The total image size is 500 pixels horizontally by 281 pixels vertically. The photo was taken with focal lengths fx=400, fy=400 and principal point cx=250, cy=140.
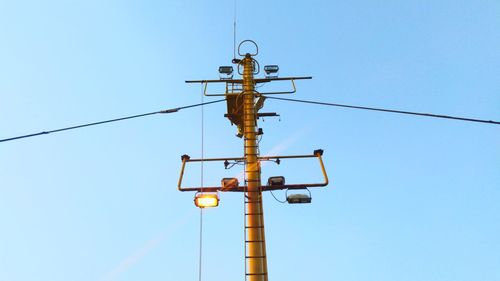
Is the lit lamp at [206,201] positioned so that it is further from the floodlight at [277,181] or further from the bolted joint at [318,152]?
the bolted joint at [318,152]

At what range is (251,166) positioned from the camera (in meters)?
8.35

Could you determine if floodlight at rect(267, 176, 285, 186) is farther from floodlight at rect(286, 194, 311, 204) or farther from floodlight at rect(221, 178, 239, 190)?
floodlight at rect(221, 178, 239, 190)

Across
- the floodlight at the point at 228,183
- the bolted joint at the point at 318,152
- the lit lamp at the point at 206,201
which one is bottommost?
the lit lamp at the point at 206,201

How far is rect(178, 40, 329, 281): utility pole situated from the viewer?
7.15m

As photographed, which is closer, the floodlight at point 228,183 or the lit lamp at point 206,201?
the lit lamp at point 206,201

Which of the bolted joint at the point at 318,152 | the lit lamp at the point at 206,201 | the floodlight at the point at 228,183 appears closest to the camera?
the lit lamp at the point at 206,201

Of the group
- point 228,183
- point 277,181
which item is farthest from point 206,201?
point 277,181

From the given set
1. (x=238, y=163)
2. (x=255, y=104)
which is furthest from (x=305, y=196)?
(x=255, y=104)

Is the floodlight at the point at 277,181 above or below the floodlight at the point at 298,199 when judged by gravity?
above

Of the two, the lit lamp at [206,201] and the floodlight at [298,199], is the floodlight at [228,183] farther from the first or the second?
the floodlight at [298,199]

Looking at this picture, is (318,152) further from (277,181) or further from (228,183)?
(228,183)

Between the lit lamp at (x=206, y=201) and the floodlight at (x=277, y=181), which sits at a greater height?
the floodlight at (x=277, y=181)

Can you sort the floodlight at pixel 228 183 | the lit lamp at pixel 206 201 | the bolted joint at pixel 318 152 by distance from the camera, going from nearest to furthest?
the lit lamp at pixel 206 201, the floodlight at pixel 228 183, the bolted joint at pixel 318 152

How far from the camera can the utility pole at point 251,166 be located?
7.15 m
